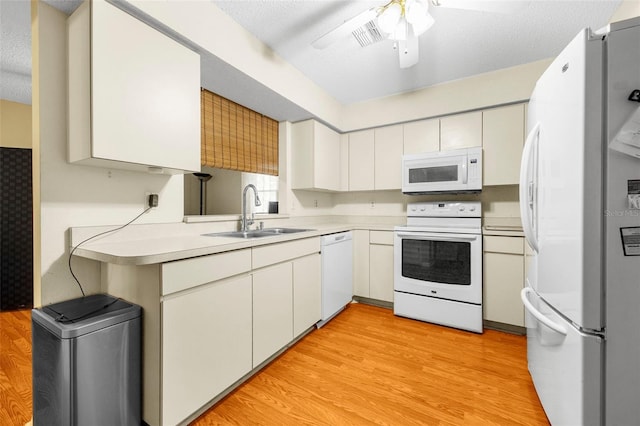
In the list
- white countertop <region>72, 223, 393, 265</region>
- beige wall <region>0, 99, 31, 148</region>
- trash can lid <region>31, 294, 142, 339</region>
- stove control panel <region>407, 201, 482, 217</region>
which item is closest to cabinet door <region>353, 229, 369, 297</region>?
stove control panel <region>407, 201, 482, 217</region>

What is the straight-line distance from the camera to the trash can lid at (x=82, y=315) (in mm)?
1105

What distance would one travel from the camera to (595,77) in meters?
0.93

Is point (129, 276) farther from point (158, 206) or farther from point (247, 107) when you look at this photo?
point (247, 107)

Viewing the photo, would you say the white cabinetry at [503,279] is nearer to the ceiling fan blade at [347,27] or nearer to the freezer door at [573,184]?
the freezer door at [573,184]

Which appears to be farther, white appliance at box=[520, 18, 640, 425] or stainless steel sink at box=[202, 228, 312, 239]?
stainless steel sink at box=[202, 228, 312, 239]

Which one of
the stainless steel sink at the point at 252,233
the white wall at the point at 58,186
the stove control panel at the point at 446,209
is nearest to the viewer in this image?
the white wall at the point at 58,186

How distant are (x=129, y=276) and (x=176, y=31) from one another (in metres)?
1.40

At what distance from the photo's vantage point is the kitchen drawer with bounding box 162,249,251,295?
1.22 meters

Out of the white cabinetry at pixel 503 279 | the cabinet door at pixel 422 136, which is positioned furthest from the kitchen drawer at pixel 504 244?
the cabinet door at pixel 422 136

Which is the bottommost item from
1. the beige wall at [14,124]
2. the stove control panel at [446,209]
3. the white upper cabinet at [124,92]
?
the stove control panel at [446,209]

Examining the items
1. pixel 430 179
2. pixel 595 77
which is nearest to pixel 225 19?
pixel 595 77

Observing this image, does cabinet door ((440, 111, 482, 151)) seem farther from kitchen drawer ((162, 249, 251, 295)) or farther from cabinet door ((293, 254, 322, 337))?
kitchen drawer ((162, 249, 251, 295))

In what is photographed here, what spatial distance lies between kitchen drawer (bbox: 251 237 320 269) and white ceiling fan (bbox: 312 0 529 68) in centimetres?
137

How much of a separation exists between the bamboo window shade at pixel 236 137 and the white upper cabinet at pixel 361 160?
39.1 inches
